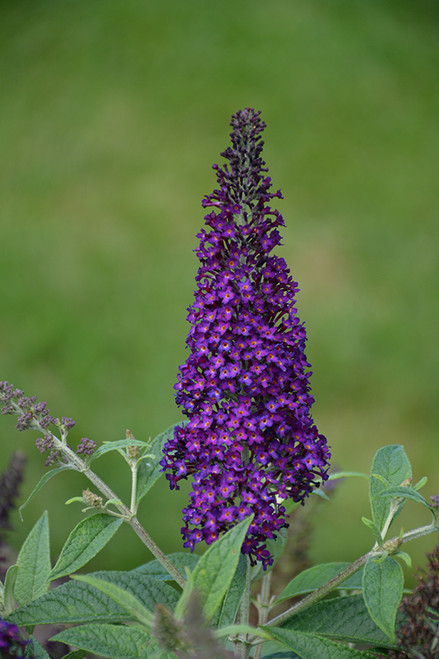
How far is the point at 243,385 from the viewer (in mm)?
780

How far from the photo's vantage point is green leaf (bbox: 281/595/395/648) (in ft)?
2.74

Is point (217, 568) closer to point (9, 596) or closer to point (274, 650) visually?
point (9, 596)

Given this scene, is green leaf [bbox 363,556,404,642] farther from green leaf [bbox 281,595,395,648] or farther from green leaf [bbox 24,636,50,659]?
green leaf [bbox 24,636,50,659]

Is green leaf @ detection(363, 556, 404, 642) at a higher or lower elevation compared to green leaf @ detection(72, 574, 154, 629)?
higher

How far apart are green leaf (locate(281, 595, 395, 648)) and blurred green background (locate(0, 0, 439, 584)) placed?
1.31m

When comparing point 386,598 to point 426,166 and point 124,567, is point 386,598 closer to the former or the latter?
point 124,567

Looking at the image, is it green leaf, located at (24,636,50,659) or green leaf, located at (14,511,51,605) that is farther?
green leaf, located at (14,511,51,605)

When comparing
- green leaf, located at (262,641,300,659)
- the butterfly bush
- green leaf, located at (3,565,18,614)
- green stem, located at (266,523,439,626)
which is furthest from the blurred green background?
the butterfly bush

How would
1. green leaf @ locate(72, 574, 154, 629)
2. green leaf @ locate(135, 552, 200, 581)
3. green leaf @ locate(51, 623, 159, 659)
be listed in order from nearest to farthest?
green leaf @ locate(72, 574, 154, 629) → green leaf @ locate(51, 623, 159, 659) → green leaf @ locate(135, 552, 200, 581)

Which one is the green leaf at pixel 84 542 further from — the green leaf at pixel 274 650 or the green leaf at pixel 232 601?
the green leaf at pixel 274 650

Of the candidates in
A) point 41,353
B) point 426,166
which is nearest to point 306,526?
point 41,353

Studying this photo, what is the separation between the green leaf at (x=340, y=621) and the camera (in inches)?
32.9

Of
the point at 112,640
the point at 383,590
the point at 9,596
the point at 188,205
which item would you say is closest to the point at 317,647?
the point at 383,590

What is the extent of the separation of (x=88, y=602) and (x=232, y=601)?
16cm
